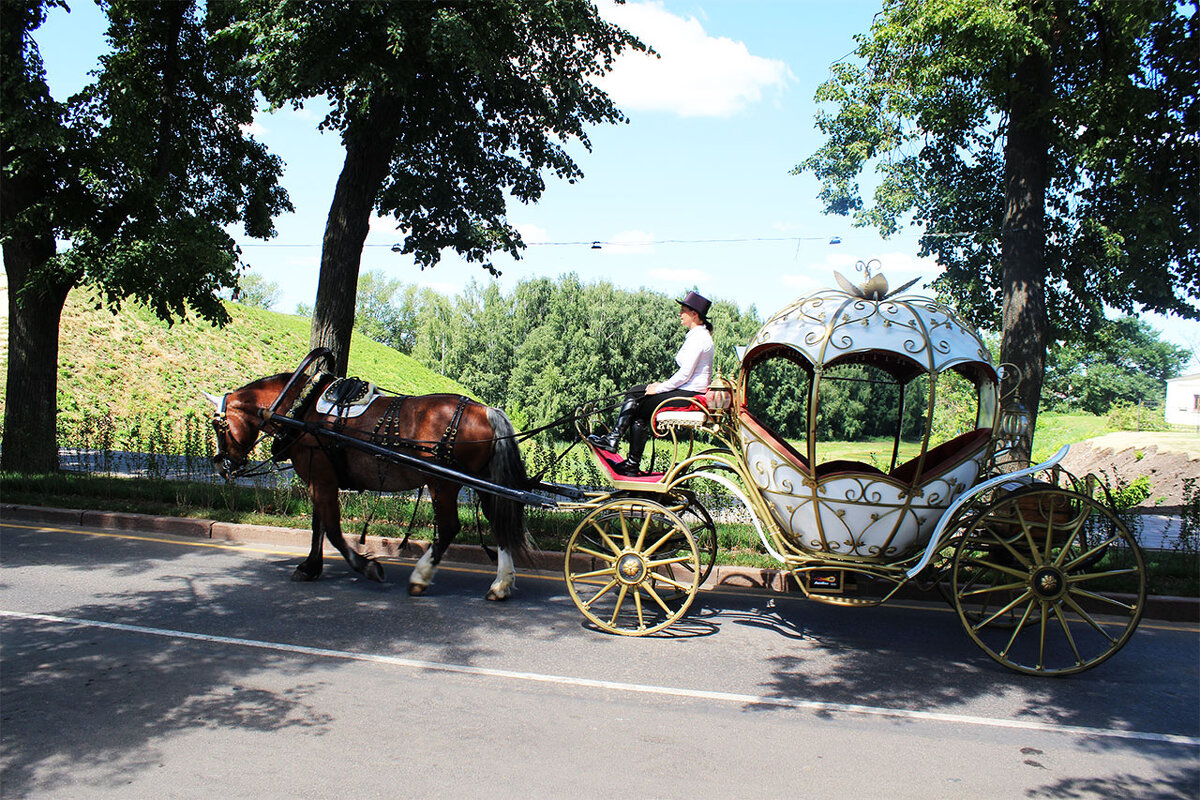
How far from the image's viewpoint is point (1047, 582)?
236 inches

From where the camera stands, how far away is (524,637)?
6648 millimetres

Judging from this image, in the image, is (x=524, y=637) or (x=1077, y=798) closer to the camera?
(x=1077, y=798)

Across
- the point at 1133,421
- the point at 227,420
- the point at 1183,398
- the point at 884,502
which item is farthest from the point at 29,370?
the point at 1183,398

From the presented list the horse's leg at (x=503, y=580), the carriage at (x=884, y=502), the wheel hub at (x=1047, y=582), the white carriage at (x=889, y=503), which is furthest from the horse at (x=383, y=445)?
the wheel hub at (x=1047, y=582)

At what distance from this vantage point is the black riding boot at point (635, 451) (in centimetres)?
725

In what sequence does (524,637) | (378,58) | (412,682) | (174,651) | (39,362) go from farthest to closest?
(39,362), (378,58), (524,637), (174,651), (412,682)

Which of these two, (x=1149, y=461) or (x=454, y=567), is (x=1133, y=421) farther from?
(x=454, y=567)

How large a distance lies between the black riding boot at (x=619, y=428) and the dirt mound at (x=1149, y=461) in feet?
37.5

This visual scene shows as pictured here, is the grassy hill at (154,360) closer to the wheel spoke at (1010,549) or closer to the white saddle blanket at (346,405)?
the white saddle blanket at (346,405)

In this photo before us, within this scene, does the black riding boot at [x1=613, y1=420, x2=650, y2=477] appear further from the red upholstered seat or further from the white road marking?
the red upholstered seat

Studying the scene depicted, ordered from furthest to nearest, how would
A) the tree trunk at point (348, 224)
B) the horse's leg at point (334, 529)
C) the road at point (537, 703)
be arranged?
the tree trunk at point (348, 224), the horse's leg at point (334, 529), the road at point (537, 703)

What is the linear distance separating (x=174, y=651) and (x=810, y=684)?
14.8ft

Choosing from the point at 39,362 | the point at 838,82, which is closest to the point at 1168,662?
the point at 838,82

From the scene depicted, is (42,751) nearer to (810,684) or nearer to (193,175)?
(810,684)
